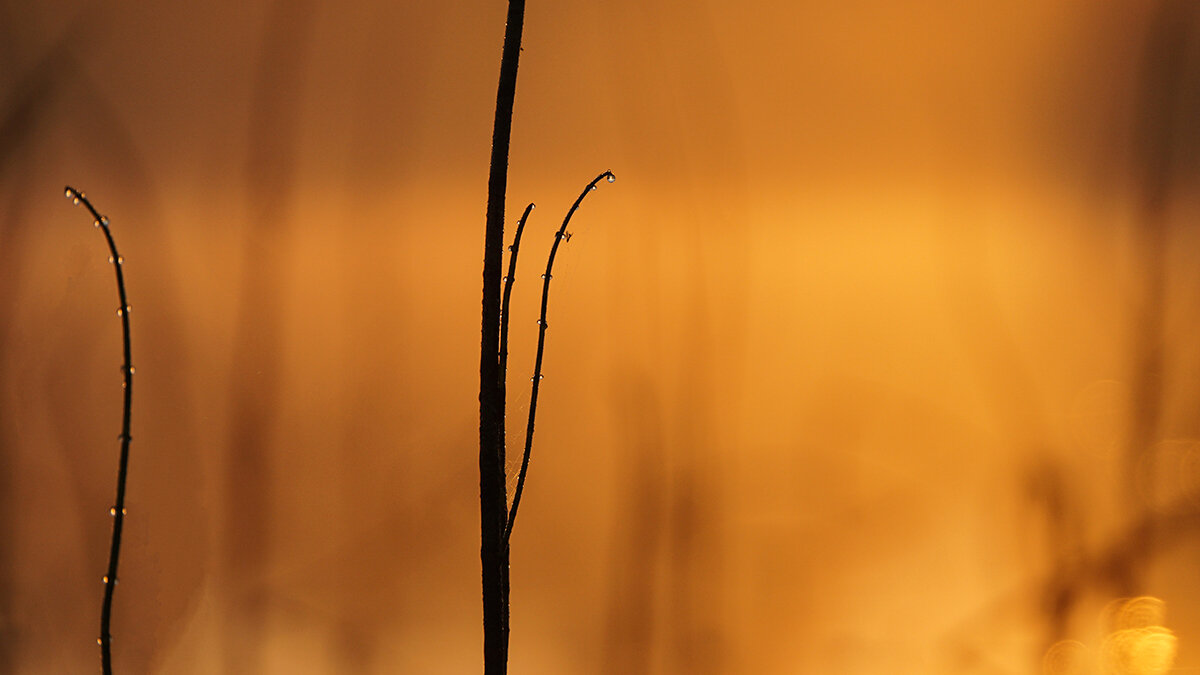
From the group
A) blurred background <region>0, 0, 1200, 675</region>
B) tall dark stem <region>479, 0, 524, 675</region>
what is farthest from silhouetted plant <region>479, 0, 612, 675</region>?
blurred background <region>0, 0, 1200, 675</region>

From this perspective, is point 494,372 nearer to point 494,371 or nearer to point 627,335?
point 494,371

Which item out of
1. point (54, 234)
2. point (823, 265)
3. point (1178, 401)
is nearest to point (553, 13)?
point (823, 265)

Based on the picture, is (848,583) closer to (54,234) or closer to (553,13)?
(553,13)

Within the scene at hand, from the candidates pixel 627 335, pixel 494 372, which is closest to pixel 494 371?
pixel 494 372

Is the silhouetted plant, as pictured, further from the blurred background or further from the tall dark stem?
the blurred background

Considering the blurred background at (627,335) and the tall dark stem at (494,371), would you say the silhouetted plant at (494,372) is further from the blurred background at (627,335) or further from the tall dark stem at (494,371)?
the blurred background at (627,335)
